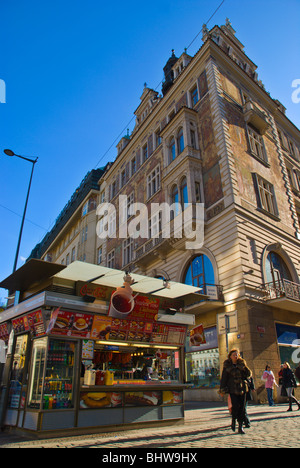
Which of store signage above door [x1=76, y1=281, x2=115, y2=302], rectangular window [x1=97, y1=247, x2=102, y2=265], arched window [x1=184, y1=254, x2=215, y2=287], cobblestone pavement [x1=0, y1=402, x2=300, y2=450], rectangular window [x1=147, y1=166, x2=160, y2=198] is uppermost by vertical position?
rectangular window [x1=147, y1=166, x2=160, y2=198]

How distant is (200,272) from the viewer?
2058cm

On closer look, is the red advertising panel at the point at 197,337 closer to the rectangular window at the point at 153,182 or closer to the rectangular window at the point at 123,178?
the rectangular window at the point at 153,182

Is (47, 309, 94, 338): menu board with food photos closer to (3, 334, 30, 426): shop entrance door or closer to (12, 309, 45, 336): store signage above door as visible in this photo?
(12, 309, 45, 336): store signage above door

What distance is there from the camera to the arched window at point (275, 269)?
64.8ft

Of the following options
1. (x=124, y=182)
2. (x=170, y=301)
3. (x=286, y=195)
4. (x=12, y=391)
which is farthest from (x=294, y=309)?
(x=124, y=182)

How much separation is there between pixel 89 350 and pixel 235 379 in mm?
3863

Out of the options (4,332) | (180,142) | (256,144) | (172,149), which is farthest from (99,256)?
(4,332)

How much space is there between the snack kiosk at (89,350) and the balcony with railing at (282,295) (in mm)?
8651

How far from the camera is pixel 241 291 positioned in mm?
17094

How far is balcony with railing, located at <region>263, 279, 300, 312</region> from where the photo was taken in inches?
692

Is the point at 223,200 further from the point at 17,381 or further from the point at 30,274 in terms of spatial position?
the point at 17,381

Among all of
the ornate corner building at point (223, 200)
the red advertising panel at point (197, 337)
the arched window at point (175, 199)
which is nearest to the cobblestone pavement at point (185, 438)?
the red advertising panel at point (197, 337)

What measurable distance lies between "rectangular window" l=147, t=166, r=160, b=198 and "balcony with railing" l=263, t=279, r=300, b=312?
1225 cm

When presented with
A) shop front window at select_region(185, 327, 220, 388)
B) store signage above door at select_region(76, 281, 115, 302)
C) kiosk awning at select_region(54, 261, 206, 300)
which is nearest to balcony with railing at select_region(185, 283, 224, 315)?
shop front window at select_region(185, 327, 220, 388)
